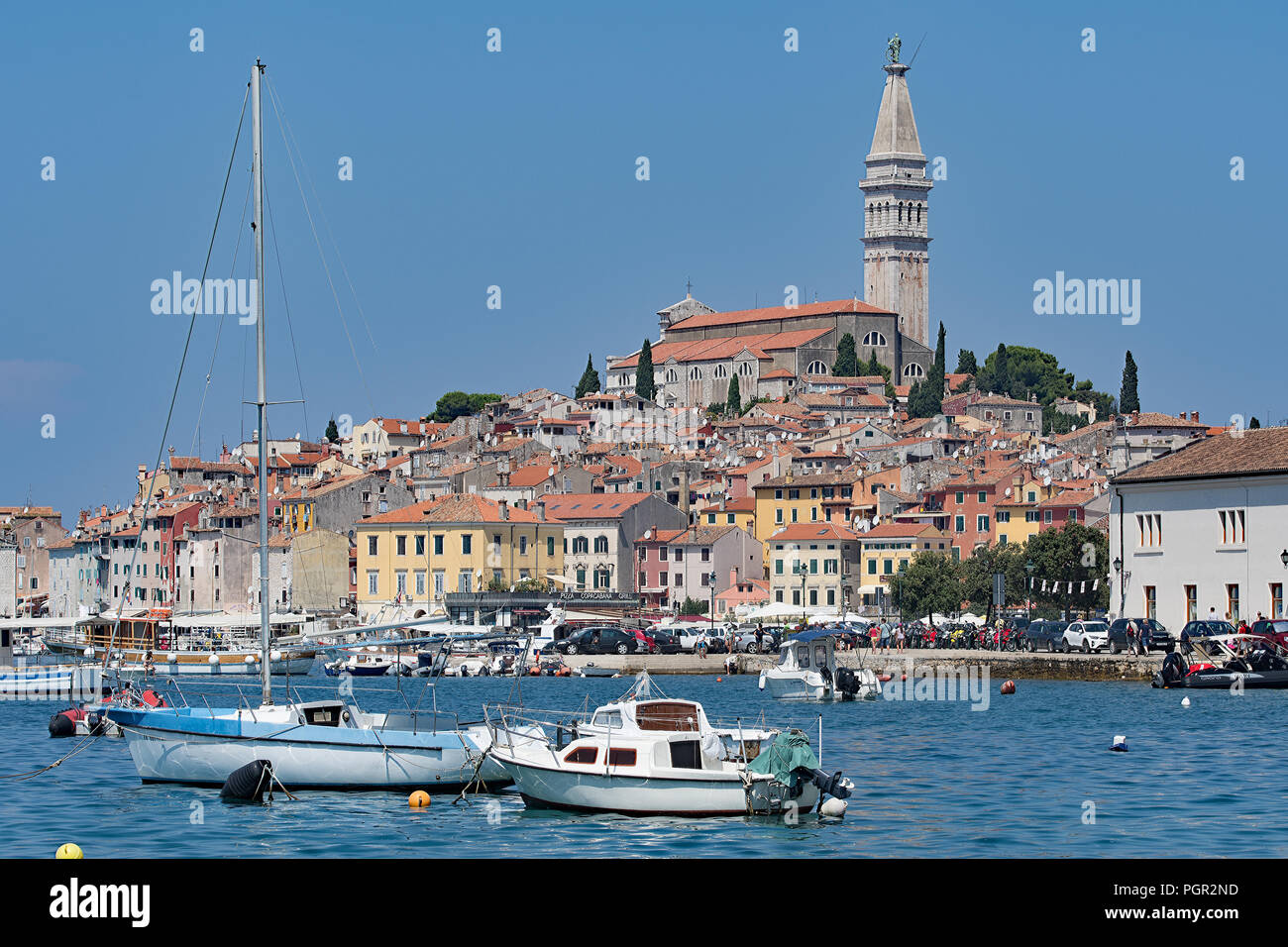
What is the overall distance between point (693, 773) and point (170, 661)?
159 feet

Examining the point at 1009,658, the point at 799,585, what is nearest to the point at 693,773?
the point at 1009,658

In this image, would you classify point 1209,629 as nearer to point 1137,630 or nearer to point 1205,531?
point 1137,630

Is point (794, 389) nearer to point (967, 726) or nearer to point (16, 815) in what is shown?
point (967, 726)

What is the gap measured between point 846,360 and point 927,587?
301 ft

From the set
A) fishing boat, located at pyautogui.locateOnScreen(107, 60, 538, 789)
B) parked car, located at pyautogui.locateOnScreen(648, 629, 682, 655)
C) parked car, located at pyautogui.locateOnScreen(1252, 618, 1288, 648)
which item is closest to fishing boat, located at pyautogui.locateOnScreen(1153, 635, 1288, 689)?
parked car, located at pyautogui.locateOnScreen(1252, 618, 1288, 648)

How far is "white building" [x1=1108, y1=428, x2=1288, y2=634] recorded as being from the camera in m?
48.5

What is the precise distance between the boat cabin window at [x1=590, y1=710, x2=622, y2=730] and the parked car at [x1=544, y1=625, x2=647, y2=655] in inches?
1875

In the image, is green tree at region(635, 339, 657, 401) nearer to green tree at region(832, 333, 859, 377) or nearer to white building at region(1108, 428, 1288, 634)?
green tree at region(832, 333, 859, 377)

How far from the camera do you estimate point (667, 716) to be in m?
22.8

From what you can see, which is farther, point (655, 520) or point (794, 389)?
point (794, 389)

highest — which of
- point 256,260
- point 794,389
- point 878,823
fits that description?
point 794,389

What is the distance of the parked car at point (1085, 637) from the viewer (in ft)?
175

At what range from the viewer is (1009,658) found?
52500 millimetres
